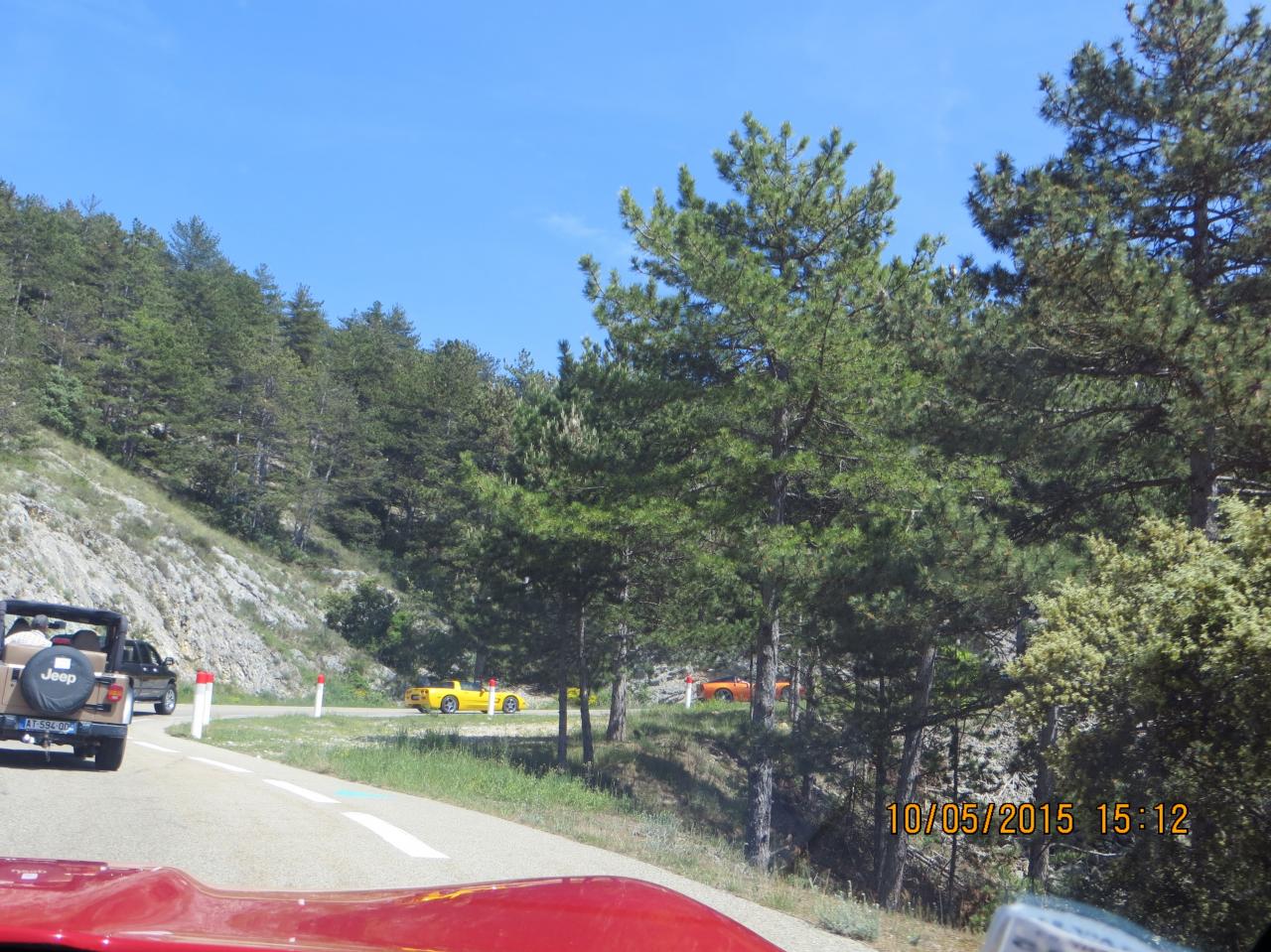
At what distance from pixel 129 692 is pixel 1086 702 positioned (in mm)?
11275

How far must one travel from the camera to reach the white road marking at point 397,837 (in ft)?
27.3

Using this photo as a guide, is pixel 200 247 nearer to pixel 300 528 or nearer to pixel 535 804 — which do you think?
pixel 300 528

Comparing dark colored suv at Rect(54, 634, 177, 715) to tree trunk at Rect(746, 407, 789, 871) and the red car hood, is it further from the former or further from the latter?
the red car hood

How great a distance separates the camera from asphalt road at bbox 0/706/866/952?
7.37 metres

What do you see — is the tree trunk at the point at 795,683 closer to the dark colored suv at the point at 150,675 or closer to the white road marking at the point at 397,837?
the white road marking at the point at 397,837

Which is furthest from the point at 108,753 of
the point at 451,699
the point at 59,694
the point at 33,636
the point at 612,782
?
the point at 451,699

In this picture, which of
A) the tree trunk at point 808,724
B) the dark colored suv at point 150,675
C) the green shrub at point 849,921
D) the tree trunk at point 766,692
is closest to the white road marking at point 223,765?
the tree trunk at point 766,692

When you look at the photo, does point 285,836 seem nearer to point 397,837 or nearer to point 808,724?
point 397,837

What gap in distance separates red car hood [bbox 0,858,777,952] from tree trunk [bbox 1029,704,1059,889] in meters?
9.33

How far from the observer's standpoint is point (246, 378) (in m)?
63.8

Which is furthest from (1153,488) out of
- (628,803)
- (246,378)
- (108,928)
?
(246,378)

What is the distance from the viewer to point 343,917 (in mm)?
3119

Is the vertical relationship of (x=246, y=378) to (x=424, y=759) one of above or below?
above

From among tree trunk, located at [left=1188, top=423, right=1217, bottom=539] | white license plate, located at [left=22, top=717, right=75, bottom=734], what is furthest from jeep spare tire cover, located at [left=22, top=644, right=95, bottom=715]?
tree trunk, located at [left=1188, top=423, right=1217, bottom=539]
